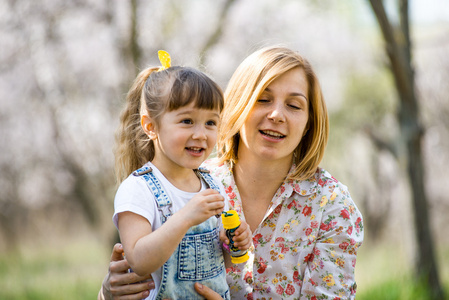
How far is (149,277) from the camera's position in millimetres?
1841

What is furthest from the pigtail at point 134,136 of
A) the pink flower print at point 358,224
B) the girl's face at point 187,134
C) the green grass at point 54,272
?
the green grass at point 54,272

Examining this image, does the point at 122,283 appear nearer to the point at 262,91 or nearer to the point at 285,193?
the point at 285,193

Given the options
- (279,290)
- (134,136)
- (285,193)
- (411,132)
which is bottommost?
(279,290)

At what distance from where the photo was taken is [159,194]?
1760mm

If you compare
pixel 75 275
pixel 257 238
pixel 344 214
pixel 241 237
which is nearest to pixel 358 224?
pixel 344 214

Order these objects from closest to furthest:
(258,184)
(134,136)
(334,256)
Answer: (134,136) → (334,256) → (258,184)

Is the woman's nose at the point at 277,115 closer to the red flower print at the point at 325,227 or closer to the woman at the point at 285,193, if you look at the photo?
the woman at the point at 285,193

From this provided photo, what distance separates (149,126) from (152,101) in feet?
0.33

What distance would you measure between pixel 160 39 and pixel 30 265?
3442 millimetres

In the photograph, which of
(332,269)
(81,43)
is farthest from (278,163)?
(81,43)

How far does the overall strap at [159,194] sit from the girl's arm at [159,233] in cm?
8

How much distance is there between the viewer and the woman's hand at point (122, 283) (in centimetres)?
184

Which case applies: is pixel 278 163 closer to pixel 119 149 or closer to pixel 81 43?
pixel 119 149

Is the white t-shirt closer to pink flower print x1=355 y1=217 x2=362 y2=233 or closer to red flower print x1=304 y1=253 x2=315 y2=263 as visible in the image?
red flower print x1=304 y1=253 x2=315 y2=263
